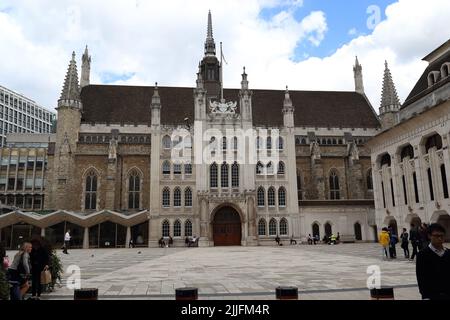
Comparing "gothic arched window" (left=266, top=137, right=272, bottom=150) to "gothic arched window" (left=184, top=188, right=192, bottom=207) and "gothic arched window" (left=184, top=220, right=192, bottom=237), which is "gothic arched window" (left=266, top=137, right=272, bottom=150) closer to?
"gothic arched window" (left=184, top=188, right=192, bottom=207)

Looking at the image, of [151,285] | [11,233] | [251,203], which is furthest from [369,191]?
[151,285]

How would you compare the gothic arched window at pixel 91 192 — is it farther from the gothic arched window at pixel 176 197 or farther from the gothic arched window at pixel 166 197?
the gothic arched window at pixel 176 197

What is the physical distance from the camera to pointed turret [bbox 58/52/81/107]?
50469mm

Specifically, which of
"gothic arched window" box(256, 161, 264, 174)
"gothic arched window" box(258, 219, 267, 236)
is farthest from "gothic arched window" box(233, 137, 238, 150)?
"gothic arched window" box(258, 219, 267, 236)

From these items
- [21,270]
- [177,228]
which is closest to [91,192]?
[177,228]

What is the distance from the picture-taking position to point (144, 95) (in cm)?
5834

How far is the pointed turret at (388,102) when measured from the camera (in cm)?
5631

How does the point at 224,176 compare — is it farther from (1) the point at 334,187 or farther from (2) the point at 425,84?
(2) the point at 425,84

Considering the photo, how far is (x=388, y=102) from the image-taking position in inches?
2255

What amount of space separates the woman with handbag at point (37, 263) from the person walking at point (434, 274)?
8.66 meters

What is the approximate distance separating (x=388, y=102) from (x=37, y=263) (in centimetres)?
5567
